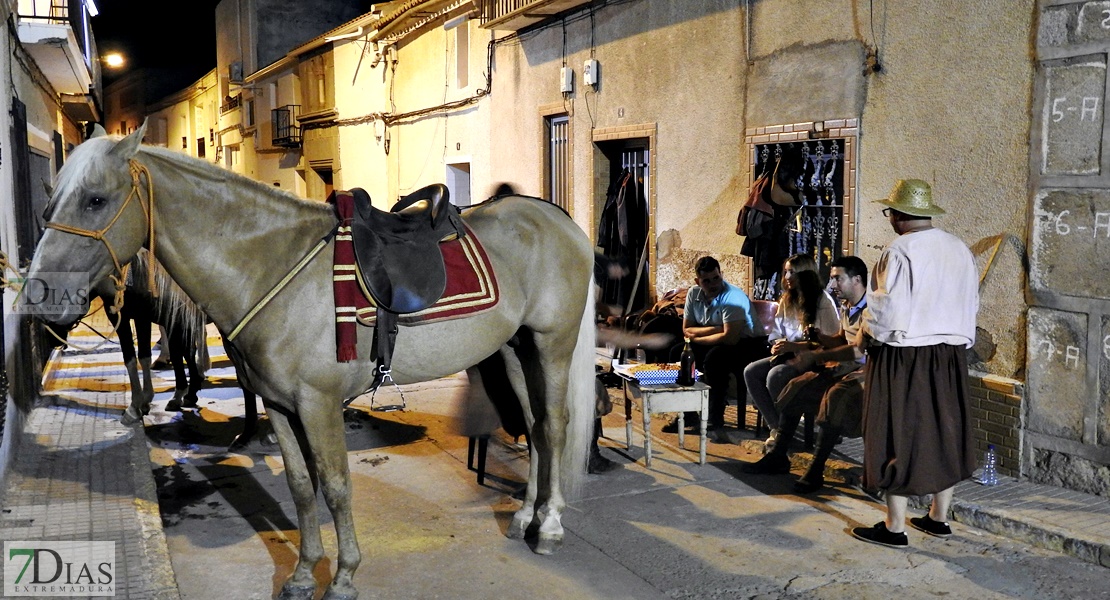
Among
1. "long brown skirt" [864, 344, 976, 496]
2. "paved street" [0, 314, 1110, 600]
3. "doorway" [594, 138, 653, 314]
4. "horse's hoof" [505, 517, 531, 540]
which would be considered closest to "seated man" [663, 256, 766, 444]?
"paved street" [0, 314, 1110, 600]

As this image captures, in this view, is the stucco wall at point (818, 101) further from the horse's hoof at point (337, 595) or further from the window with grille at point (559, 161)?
the horse's hoof at point (337, 595)

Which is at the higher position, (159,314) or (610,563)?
(159,314)

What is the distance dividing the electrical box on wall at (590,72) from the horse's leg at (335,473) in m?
7.75

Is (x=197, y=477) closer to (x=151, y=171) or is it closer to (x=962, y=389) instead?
(x=151, y=171)

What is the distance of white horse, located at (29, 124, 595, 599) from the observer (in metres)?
3.35

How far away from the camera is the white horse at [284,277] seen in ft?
11.0

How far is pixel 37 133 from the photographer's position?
10125 millimetres

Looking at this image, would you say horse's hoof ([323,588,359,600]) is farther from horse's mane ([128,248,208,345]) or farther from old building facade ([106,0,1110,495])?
old building facade ([106,0,1110,495])

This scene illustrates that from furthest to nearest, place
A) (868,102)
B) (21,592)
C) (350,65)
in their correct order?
(350,65), (868,102), (21,592)

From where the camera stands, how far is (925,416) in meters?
4.58

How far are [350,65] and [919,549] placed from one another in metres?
18.8

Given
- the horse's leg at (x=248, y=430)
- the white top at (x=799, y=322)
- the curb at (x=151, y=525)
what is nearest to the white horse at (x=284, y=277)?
the curb at (x=151, y=525)

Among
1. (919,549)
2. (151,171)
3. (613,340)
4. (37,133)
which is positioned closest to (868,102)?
(613,340)

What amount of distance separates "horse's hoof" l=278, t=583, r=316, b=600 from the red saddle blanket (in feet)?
3.54
